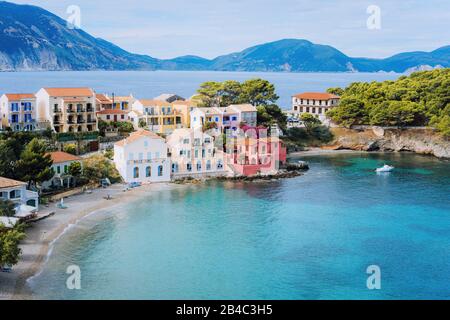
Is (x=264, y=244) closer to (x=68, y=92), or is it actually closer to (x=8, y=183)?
(x=8, y=183)

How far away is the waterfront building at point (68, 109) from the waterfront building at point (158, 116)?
5014 millimetres

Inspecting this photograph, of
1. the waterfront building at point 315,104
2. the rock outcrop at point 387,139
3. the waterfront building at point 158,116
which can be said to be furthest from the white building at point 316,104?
the waterfront building at point 158,116

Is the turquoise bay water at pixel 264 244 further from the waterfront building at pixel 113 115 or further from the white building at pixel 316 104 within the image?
the white building at pixel 316 104

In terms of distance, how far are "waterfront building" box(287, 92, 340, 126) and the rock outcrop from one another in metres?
5.85

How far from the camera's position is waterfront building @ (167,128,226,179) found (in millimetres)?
44938

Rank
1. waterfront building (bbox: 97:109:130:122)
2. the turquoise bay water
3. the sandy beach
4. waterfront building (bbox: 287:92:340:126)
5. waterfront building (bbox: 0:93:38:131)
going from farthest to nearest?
waterfront building (bbox: 287:92:340:126) → waterfront building (bbox: 97:109:130:122) → waterfront building (bbox: 0:93:38:131) → the turquoise bay water → the sandy beach

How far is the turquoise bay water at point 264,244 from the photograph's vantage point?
78.1 ft

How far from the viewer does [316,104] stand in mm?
72375

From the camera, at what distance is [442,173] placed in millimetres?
49344

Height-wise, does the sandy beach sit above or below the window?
below

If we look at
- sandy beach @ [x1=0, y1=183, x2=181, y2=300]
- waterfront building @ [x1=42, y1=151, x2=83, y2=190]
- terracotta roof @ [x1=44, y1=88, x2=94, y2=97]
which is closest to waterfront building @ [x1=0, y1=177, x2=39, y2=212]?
sandy beach @ [x1=0, y1=183, x2=181, y2=300]

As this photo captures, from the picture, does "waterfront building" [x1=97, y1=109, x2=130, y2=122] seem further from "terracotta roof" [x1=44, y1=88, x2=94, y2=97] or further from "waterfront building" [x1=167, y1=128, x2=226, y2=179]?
"waterfront building" [x1=167, y1=128, x2=226, y2=179]

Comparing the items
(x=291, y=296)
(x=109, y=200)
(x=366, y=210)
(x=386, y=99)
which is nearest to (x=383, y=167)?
(x=366, y=210)

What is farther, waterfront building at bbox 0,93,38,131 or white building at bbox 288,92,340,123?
white building at bbox 288,92,340,123
